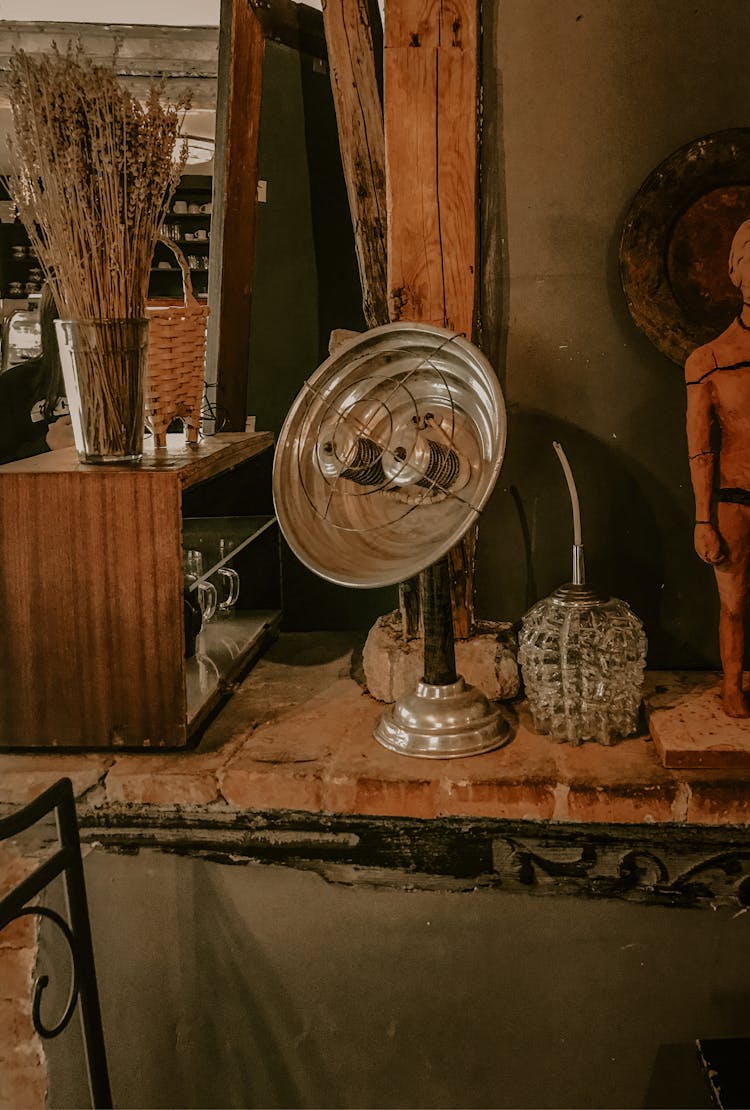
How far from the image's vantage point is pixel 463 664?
2.25 meters

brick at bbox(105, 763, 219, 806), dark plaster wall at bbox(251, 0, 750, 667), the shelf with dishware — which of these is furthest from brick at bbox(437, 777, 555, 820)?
the shelf with dishware

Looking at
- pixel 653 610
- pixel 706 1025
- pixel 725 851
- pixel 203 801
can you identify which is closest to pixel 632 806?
pixel 725 851

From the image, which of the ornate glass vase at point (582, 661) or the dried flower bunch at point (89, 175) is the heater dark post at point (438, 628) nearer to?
the ornate glass vase at point (582, 661)

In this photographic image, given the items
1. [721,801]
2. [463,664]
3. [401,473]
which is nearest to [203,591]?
[463,664]

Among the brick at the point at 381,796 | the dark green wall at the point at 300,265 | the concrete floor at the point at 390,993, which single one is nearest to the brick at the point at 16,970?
the concrete floor at the point at 390,993

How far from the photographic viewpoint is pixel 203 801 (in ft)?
6.44

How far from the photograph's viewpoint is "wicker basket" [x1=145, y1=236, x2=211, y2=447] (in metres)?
2.20

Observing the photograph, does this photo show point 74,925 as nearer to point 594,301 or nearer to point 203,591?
point 203,591

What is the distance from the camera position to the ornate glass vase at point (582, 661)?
198 cm

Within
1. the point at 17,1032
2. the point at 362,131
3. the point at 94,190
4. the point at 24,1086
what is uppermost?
the point at 362,131

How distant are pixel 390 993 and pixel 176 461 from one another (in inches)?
46.6

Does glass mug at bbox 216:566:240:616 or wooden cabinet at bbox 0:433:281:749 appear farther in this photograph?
glass mug at bbox 216:566:240:616

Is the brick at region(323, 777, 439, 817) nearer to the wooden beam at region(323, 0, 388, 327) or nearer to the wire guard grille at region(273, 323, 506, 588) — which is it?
the wire guard grille at region(273, 323, 506, 588)

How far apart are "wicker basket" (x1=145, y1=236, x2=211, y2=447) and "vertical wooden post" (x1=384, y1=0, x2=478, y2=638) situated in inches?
18.4
